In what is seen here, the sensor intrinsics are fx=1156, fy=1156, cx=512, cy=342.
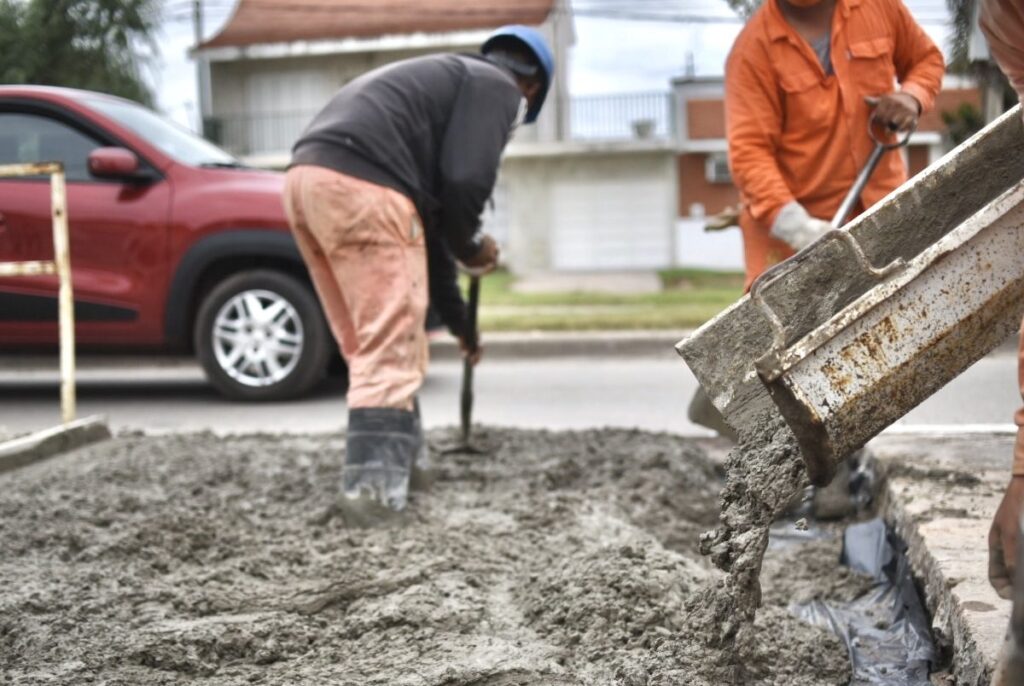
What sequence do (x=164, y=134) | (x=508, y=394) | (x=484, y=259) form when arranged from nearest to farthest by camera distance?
(x=484, y=259) < (x=164, y=134) < (x=508, y=394)

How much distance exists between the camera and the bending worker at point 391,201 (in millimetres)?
3826

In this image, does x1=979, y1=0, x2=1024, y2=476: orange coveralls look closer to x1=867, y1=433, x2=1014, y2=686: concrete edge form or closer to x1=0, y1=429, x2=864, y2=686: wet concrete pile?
x1=867, y1=433, x2=1014, y2=686: concrete edge form

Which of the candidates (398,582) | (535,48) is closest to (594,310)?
(535,48)

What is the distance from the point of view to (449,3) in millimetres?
26188

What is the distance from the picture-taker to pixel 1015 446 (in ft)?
5.67

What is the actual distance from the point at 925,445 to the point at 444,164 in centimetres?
204

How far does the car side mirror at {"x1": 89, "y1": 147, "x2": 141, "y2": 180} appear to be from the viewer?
6.88 meters

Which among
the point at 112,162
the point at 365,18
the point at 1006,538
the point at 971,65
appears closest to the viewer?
the point at 1006,538

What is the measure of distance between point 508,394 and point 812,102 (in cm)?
403

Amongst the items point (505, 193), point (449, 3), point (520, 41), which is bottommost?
point (505, 193)

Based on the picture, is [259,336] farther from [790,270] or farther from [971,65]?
[971,65]

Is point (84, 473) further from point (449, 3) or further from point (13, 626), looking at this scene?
point (449, 3)

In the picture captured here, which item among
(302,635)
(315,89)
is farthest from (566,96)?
(302,635)

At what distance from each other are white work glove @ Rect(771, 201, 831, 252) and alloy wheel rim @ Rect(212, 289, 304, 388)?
154 inches
